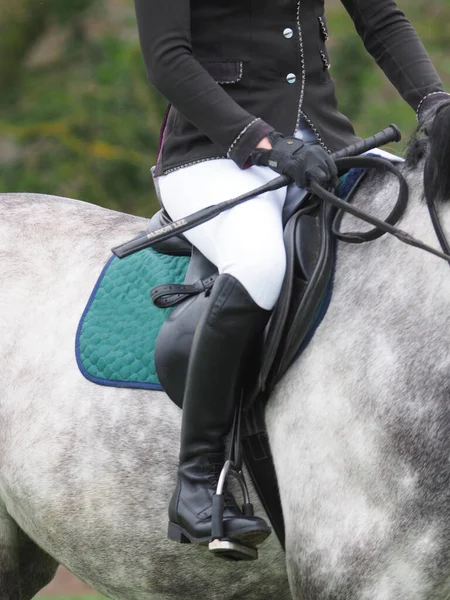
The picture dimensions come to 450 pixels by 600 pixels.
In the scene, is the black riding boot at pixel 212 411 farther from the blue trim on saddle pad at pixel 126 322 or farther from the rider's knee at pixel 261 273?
the blue trim on saddle pad at pixel 126 322

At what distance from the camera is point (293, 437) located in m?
3.13

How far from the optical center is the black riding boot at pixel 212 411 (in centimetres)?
313

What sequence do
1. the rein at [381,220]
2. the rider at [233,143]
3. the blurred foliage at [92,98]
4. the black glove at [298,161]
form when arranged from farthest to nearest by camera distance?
the blurred foliage at [92,98] → the rider at [233,143] → the black glove at [298,161] → the rein at [381,220]

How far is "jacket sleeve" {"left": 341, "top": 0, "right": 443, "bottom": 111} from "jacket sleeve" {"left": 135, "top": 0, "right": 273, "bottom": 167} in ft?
2.10

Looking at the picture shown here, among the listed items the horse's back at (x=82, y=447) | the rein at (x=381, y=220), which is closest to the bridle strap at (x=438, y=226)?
the rein at (x=381, y=220)

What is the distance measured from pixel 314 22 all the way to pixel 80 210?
1258mm

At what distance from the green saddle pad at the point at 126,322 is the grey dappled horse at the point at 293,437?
0.06m

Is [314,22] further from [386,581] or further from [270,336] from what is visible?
[386,581]

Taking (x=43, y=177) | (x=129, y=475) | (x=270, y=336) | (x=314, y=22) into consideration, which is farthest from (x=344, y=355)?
(x=43, y=177)

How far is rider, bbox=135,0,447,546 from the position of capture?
3123mm

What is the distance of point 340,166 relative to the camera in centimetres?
318

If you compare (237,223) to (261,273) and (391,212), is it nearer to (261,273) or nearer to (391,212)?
(261,273)

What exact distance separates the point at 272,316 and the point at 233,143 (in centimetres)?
52

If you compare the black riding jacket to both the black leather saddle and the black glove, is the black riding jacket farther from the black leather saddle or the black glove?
the black leather saddle
